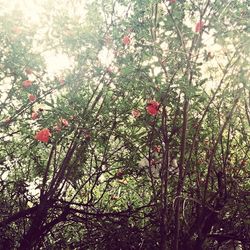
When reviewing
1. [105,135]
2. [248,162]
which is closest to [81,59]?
[105,135]

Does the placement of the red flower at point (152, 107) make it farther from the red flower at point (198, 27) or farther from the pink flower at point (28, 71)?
the pink flower at point (28, 71)

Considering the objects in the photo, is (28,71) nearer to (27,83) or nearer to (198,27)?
(27,83)

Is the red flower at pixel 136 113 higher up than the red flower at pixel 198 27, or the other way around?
the red flower at pixel 198 27

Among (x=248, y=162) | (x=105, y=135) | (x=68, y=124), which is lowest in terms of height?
(x=68, y=124)

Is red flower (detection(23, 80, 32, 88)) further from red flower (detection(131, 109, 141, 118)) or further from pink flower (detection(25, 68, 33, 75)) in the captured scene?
red flower (detection(131, 109, 141, 118))

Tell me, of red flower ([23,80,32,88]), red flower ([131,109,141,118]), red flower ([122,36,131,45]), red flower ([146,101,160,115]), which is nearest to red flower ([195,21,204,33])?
red flower ([122,36,131,45])

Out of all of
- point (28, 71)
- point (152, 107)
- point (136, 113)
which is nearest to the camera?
point (152, 107)

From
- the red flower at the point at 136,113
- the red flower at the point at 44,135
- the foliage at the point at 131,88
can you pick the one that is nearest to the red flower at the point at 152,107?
the foliage at the point at 131,88

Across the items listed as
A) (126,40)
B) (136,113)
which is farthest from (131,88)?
(126,40)

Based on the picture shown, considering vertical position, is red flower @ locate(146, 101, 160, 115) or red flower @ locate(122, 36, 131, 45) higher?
red flower @ locate(122, 36, 131, 45)

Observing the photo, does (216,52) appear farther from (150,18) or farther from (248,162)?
(248,162)

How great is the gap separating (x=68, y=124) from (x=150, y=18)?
1510 millimetres

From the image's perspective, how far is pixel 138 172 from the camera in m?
5.31

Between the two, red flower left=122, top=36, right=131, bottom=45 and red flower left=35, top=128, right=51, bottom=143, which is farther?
red flower left=122, top=36, right=131, bottom=45
